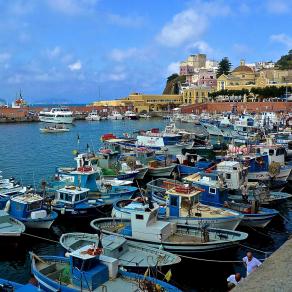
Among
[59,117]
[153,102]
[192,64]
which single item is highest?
[192,64]

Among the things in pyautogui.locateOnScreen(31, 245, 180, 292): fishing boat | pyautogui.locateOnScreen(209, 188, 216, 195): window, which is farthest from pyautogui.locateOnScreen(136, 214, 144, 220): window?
pyautogui.locateOnScreen(209, 188, 216, 195): window

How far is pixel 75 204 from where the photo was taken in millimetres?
20891

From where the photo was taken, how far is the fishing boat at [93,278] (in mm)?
11742

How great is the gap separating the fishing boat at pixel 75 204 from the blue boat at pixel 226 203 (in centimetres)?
546

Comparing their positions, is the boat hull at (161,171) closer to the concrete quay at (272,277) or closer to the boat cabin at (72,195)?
the boat cabin at (72,195)

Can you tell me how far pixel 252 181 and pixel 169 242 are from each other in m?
13.5

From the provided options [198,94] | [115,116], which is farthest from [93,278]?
[198,94]

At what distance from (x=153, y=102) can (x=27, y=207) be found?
116 metres

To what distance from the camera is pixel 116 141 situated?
137 feet

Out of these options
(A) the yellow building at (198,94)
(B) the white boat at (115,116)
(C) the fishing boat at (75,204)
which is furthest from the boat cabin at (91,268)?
(A) the yellow building at (198,94)

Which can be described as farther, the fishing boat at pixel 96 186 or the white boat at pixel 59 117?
the white boat at pixel 59 117

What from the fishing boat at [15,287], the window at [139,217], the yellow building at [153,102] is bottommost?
the fishing boat at [15,287]

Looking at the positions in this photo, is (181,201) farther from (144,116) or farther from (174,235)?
(144,116)

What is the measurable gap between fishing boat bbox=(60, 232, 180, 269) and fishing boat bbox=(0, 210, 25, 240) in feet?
10.5
